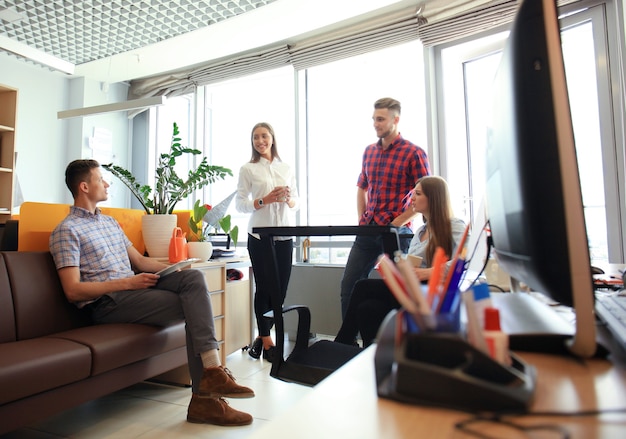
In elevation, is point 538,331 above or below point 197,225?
below

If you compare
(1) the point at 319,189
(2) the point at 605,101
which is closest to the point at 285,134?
(1) the point at 319,189

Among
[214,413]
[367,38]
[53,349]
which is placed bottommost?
[214,413]

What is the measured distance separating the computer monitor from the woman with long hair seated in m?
0.67

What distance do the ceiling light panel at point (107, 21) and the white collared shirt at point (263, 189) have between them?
4.48 feet

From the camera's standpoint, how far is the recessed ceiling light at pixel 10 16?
3193 millimetres

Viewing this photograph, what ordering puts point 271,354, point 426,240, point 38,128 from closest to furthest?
point 271,354 → point 426,240 → point 38,128

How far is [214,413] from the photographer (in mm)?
A: 1740

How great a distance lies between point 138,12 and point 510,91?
354cm

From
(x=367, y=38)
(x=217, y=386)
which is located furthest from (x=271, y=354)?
(x=367, y=38)

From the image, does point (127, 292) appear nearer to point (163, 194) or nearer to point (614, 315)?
point (163, 194)

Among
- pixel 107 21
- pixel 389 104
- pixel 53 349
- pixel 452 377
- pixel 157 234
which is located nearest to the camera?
pixel 452 377

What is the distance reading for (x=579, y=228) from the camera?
413 millimetres

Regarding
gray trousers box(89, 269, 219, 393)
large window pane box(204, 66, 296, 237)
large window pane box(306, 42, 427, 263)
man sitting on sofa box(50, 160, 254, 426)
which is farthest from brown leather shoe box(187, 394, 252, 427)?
large window pane box(204, 66, 296, 237)

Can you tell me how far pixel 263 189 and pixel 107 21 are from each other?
6.92 feet
